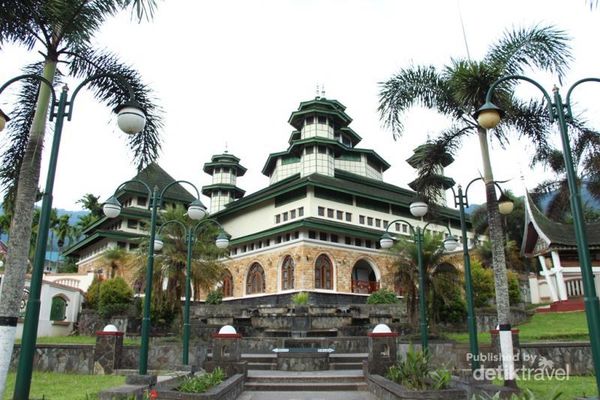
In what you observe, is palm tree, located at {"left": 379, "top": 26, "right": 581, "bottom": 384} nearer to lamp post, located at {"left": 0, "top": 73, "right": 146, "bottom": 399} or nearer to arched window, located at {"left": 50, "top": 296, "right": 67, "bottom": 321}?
lamp post, located at {"left": 0, "top": 73, "right": 146, "bottom": 399}

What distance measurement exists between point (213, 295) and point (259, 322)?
1030 centimetres

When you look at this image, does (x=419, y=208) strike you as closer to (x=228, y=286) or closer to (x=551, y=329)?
(x=551, y=329)

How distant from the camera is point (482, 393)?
28.7 feet

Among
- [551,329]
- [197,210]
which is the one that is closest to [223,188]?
[551,329]

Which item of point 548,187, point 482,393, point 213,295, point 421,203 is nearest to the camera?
point 482,393

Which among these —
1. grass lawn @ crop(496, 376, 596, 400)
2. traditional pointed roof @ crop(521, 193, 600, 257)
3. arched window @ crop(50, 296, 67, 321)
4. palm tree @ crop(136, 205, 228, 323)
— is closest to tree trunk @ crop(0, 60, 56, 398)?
grass lawn @ crop(496, 376, 596, 400)

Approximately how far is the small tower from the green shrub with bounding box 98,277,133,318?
27910 millimetres

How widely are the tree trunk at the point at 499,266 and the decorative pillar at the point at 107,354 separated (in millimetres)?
11609

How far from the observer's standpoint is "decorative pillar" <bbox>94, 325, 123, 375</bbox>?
15523mm

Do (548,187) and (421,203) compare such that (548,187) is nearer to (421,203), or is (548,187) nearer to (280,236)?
(280,236)

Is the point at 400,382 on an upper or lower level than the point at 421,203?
lower

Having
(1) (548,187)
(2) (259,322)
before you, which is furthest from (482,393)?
(1) (548,187)

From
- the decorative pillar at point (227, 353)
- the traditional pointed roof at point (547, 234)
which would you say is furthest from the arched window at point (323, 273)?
the decorative pillar at point (227, 353)

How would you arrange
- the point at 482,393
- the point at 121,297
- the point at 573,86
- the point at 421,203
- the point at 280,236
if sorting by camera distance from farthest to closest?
the point at 280,236 → the point at 121,297 → the point at 421,203 → the point at 482,393 → the point at 573,86
